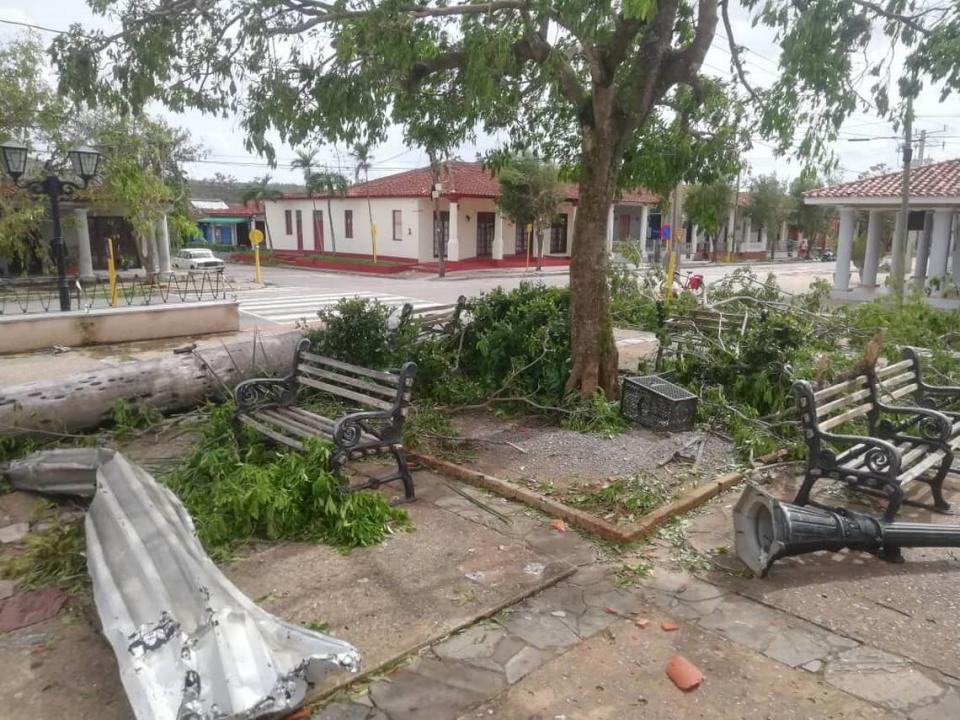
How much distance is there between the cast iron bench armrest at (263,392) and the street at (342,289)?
8.07 meters

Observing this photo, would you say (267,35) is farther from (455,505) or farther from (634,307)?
(634,307)

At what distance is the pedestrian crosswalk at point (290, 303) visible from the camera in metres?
16.9

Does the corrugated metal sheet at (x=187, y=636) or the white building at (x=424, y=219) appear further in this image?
the white building at (x=424, y=219)

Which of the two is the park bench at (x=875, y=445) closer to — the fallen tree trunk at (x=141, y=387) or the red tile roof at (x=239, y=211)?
the fallen tree trunk at (x=141, y=387)

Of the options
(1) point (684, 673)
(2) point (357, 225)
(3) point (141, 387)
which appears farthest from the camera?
(2) point (357, 225)

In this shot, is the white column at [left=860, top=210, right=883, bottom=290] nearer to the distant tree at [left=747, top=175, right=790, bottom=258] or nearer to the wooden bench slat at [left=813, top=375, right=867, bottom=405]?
the wooden bench slat at [left=813, top=375, right=867, bottom=405]

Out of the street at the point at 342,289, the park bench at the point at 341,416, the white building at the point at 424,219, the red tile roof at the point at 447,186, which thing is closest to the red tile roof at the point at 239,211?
the white building at the point at 424,219

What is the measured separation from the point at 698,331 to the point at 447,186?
26.1 m

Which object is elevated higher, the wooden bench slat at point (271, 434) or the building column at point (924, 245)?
the building column at point (924, 245)

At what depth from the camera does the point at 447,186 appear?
32500 millimetres

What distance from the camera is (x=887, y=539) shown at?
12.7ft

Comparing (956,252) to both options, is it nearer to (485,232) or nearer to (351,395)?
(485,232)

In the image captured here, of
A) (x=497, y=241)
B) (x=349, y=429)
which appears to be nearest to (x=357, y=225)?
(x=497, y=241)

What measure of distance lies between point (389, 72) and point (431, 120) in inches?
63.9
